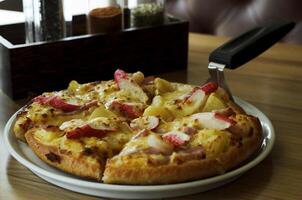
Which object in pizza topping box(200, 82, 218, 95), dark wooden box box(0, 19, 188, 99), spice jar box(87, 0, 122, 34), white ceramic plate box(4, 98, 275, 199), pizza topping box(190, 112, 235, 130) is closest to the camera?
white ceramic plate box(4, 98, 275, 199)

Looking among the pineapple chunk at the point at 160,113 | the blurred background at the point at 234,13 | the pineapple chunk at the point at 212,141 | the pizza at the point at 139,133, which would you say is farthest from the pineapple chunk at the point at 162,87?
the blurred background at the point at 234,13

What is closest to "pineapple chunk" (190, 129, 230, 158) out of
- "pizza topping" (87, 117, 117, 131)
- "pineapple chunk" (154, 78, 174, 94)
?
"pizza topping" (87, 117, 117, 131)

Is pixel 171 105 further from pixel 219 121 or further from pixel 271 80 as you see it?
pixel 271 80

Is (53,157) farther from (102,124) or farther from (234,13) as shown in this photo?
(234,13)

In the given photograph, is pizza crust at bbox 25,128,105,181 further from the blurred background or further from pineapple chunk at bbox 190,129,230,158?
the blurred background

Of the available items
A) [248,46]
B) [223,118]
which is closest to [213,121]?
[223,118]

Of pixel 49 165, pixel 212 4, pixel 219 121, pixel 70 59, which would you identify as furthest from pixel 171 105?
pixel 212 4
